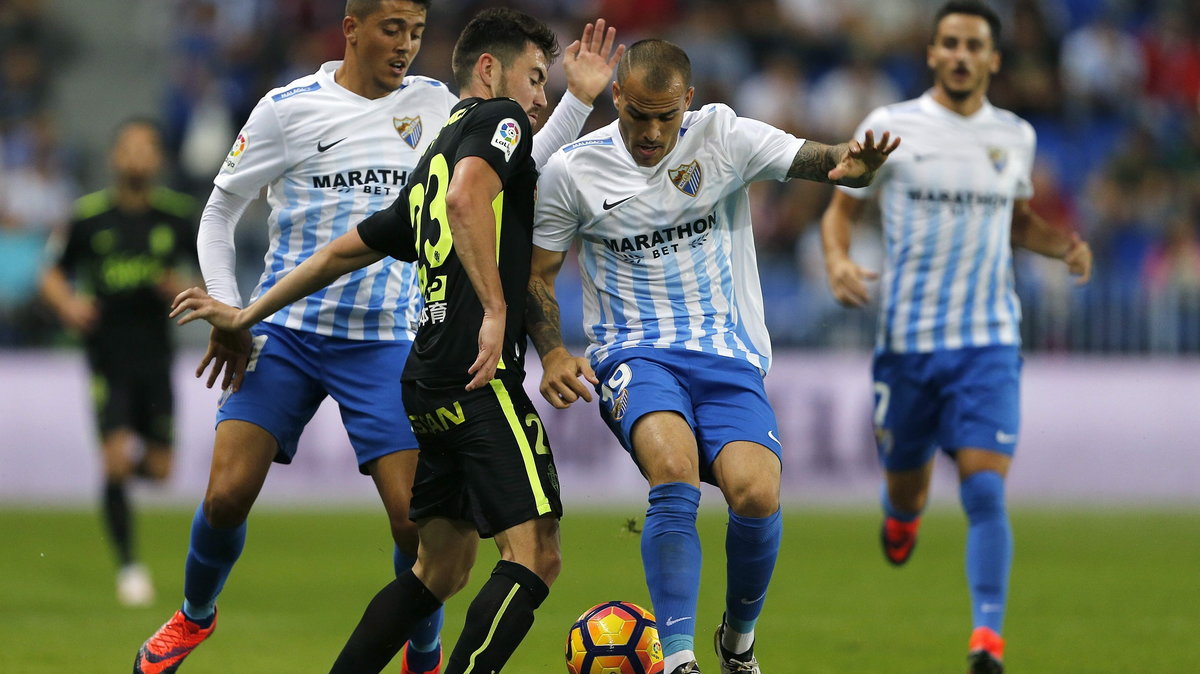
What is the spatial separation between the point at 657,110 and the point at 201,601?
2659mm

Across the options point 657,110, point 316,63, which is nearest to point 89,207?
point 657,110

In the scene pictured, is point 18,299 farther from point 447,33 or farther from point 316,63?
point 447,33

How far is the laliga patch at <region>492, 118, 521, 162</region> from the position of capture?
5.46 metres

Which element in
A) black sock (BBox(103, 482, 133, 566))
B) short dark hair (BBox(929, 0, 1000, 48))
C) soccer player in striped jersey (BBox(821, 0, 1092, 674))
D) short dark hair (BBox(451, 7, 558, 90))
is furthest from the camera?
black sock (BBox(103, 482, 133, 566))

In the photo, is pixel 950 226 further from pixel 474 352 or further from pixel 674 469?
pixel 474 352

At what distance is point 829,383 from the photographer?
1494cm

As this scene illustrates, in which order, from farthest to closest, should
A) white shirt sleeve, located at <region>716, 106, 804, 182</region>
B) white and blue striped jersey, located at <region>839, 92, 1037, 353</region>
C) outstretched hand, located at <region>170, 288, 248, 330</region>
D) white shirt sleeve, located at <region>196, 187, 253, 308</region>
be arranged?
white and blue striped jersey, located at <region>839, 92, 1037, 353</region>
white shirt sleeve, located at <region>196, 187, 253, 308</region>
white shirt sleeve, located at <region>716, 106, 804, 182</region>
outstretched hand, located at <region>170, 288, 248, 330</region>

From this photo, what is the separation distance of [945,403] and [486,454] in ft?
10.4

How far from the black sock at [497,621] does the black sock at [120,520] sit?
5118mm

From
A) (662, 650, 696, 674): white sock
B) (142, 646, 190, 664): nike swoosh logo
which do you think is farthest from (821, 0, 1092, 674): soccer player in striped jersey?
(142, 646, 190, 664): nike swoosh logo

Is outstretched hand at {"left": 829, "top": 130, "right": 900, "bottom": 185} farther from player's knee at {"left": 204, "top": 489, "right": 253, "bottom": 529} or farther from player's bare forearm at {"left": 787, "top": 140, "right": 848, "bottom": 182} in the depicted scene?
player's knee at {"left": 204, "top": 489, "right": 253, "bottom": 529}

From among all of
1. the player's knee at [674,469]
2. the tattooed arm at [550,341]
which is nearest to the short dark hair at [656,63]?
the tattooed arm at [550,341]

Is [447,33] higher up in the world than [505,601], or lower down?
higher up

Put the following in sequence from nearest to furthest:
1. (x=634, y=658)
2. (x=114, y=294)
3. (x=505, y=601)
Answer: (x=505, y=601) < (x=634, y=658) < (x=114, y=294)
